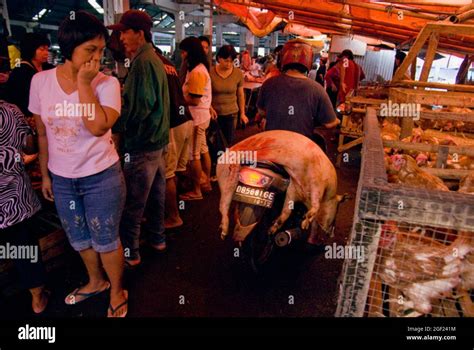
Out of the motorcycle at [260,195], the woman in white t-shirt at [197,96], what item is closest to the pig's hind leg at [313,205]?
the motorcycle at [260,195]

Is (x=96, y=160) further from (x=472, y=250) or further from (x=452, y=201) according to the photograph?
(x=472, y=250)

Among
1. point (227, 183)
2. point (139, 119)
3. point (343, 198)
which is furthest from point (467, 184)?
point (139, 119)

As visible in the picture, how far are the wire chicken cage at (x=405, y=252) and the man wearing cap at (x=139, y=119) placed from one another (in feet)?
6.01

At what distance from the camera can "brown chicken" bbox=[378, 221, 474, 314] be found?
183 cm

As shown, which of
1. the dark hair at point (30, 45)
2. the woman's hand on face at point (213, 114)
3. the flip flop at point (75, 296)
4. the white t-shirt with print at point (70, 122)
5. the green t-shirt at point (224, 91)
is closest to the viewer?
the white t-shirt with print at point (70, 122)

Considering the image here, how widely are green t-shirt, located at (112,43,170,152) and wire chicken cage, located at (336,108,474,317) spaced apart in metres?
1.82

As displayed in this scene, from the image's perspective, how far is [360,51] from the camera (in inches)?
564

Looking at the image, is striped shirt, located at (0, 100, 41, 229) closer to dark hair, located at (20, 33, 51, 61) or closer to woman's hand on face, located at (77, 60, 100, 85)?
woman's hand on face, located at (77, 60, 100, 85)

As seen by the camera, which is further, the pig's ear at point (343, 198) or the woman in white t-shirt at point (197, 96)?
the woman in white t-shirt at point (197, 96)

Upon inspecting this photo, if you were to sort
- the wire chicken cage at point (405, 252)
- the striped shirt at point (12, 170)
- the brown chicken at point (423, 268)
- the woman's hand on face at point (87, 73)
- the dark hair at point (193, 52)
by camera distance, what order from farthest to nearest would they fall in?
the dark hair at point (193, 52), the striped shirt at point (12, 170), the woman's hand on face at point (87, 73), the brown chicken at point (423, 268), the wire chicken cage at point (405, 252)

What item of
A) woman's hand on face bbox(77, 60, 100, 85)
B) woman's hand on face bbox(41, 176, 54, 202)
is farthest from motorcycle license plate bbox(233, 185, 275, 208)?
woman's hand on face bbox(41, 176, 54, 202)

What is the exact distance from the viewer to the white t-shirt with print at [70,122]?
2.33m

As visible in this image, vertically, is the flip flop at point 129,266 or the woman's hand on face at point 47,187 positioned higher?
the woman's hand on face at point 47,187

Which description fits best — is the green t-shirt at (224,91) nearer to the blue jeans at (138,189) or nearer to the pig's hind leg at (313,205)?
the blue jeans at (138,189)
